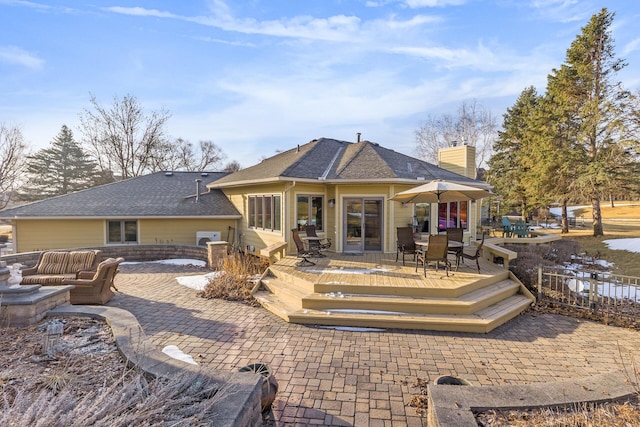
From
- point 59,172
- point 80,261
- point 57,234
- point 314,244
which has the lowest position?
point 80,261

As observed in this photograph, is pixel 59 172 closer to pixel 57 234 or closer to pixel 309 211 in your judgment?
pixel 57 234

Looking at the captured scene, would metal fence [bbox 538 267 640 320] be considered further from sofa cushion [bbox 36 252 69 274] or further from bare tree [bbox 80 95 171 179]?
bare tree [bbox 80 95 171 179]

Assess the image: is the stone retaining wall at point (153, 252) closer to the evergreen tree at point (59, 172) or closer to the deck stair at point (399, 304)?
the deck stair at point (399, 304)

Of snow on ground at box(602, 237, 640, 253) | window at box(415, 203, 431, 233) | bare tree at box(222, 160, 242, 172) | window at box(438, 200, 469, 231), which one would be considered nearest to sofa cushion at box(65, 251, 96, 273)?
window at box(415, 203, 431, 233)

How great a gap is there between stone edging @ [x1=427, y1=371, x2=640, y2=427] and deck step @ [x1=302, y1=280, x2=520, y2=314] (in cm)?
316

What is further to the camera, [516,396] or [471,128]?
[471,128]

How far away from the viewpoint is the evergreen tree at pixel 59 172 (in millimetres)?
32062

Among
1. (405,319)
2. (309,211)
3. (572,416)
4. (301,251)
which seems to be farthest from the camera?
(309,211)

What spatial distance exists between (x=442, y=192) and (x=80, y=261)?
1018 cm

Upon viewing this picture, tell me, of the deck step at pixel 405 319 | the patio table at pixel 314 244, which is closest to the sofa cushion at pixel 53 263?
the deck step at pixel 405 319

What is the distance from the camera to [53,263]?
8.05 m

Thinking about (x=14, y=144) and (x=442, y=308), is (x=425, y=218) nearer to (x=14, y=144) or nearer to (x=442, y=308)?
(x=442, y=308)

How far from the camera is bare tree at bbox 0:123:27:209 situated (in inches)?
979

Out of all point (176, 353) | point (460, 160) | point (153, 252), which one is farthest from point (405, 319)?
point (460, 160)
